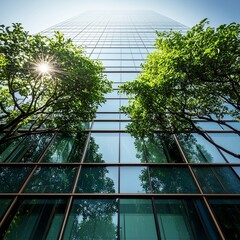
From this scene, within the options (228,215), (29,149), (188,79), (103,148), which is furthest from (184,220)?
(29,149)

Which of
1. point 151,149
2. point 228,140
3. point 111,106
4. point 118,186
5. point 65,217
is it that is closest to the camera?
point 65,217

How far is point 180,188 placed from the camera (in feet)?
26.5

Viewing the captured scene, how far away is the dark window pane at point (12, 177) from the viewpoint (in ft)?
26.5

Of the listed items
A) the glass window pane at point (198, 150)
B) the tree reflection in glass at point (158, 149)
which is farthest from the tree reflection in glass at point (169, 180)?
the glass window pane at point (198, 150)

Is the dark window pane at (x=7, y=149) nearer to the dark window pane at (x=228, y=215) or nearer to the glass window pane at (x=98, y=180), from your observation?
the glass window pane at (x=98, y=180)

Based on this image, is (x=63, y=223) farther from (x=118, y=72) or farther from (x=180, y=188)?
(x=118, y=72)

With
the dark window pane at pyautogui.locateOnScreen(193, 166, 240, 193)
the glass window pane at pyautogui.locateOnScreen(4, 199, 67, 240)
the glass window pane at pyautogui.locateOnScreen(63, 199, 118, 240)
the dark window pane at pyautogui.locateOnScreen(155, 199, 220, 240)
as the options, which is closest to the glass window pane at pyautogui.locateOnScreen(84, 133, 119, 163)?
the glass window pane at pyautogui.locateOnScreen(63, 199, 118, 240)

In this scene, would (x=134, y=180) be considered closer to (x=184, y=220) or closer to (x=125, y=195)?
(x=125, y=195)

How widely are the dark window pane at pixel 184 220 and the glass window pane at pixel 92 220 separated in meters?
1.69

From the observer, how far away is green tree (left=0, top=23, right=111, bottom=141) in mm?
8578

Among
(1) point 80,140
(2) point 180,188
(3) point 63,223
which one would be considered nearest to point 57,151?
(1) point 80,140

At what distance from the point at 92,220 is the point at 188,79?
23.0 feet

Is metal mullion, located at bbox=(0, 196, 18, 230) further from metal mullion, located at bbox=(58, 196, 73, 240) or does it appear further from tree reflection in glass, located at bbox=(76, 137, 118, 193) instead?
tree reflection in glass, located at bbox=(76, 137, 118, 193)

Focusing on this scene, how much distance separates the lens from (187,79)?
8.86 m
